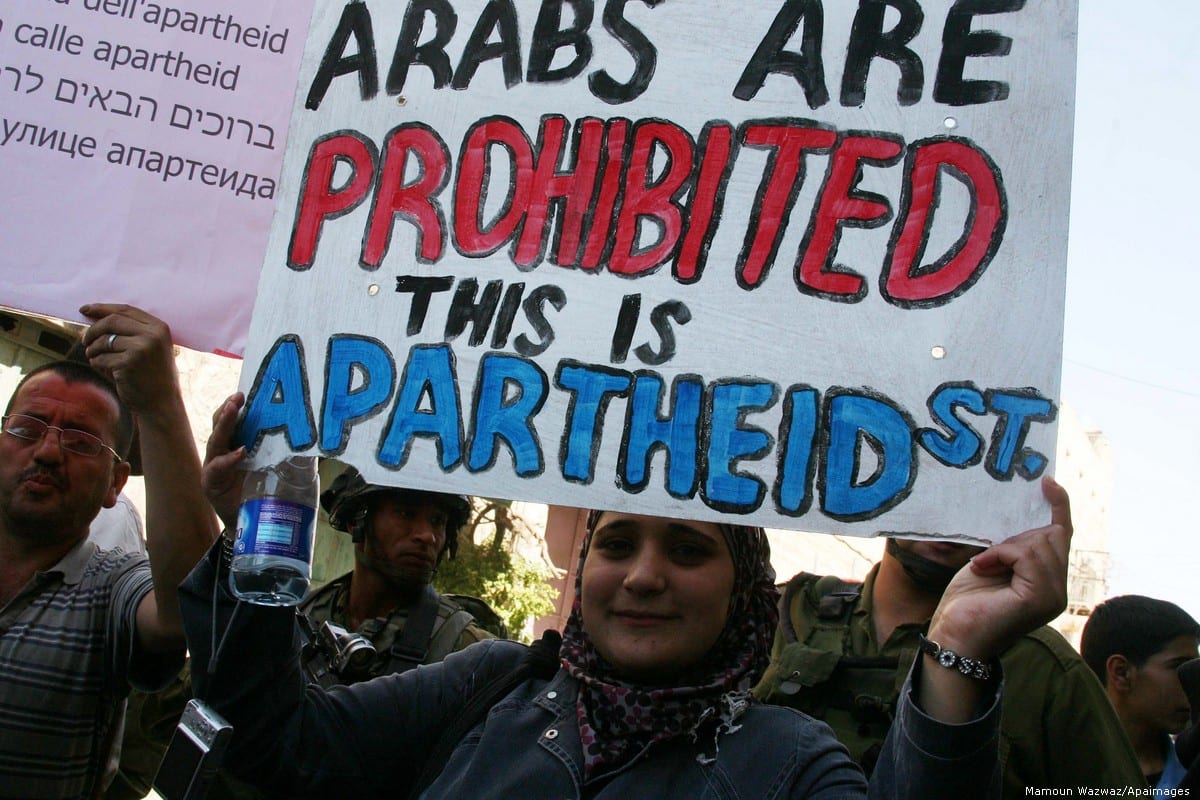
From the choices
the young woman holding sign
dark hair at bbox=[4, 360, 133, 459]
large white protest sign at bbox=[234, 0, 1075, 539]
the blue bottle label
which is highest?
large white protest sign at bbox=[234, 0, 1075, 539]

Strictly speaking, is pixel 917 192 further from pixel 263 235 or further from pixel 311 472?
pixel 263 235

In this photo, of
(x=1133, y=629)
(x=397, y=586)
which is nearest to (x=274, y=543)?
(x=397, y=586)

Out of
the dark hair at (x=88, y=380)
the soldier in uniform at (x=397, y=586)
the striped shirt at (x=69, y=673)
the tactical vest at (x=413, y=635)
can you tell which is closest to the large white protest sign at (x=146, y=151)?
the dark hair at (x=88, y=380)

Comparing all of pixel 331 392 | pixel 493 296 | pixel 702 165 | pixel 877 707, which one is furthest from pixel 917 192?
pixel 877 707

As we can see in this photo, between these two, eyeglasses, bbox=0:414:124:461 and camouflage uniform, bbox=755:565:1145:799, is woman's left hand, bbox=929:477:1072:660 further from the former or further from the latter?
eyeglasses, bbox=0:414:124:461

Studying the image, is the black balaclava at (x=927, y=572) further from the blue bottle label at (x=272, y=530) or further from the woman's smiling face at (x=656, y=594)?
the blue bottle label at (x=272, y=530)

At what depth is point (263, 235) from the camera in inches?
90.3

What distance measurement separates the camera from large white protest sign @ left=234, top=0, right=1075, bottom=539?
5.52 feet

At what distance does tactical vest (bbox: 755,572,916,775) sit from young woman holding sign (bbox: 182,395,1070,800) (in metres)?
0.67

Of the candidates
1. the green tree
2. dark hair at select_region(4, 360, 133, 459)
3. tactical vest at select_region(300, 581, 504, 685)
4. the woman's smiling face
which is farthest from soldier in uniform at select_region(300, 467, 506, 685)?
the green tree

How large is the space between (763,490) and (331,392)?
2.52 ft

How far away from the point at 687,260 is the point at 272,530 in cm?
81

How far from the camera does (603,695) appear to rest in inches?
69.4

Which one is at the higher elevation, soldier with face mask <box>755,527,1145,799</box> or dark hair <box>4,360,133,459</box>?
dark hair <box>4,360,133,459</box>
